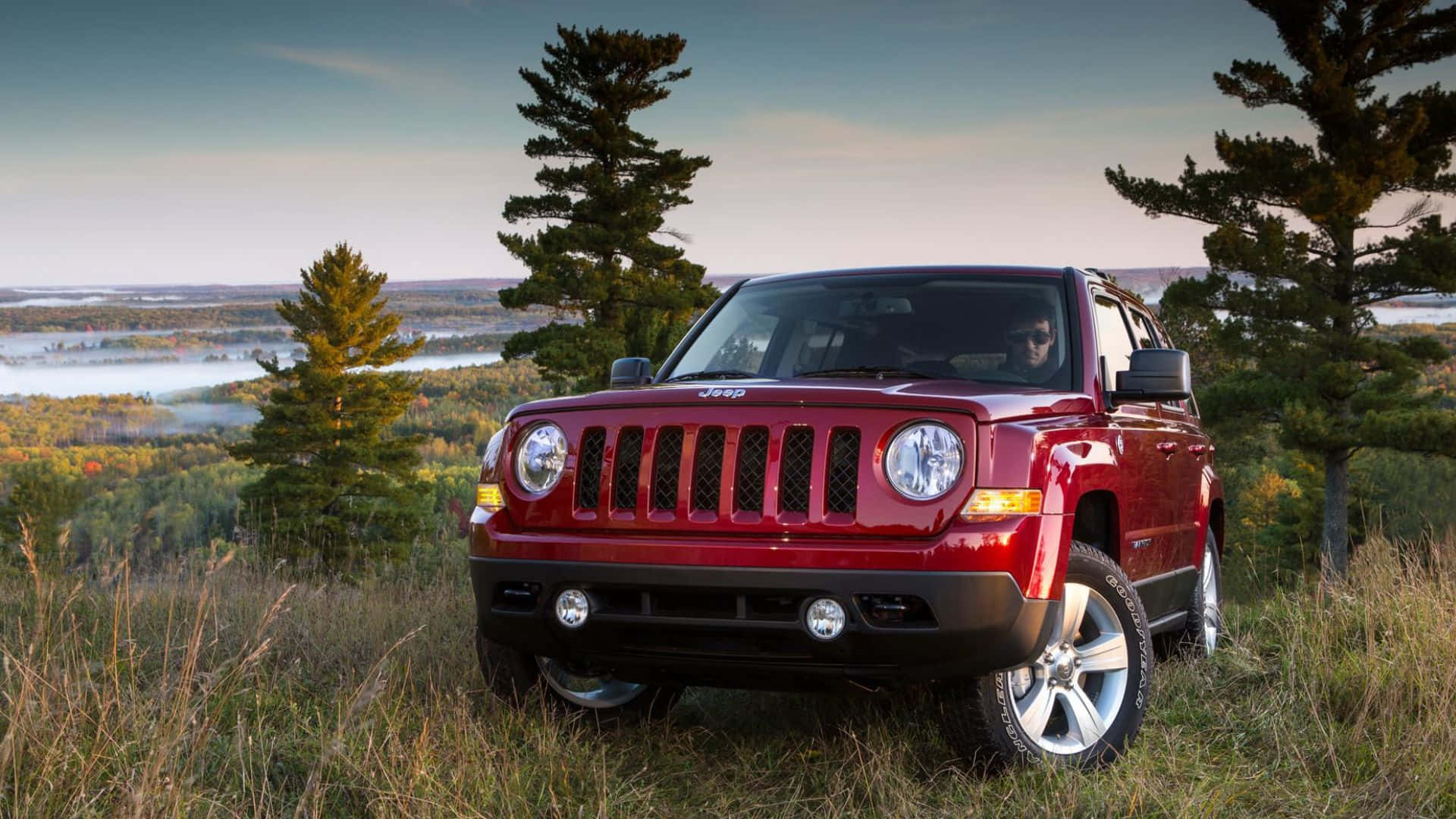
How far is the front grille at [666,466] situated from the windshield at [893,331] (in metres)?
0.84

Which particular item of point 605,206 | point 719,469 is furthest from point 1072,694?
point 605,206

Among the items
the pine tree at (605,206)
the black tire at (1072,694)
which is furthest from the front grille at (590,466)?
the pine tree at (605,206)

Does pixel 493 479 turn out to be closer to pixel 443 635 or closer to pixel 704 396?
pixel 704 396

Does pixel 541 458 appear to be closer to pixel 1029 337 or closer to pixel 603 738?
pixel 603 738

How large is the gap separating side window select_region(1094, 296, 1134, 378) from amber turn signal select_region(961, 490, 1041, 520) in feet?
5.19

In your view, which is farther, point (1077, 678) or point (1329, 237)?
point (1329, 237)

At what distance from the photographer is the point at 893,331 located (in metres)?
5.19

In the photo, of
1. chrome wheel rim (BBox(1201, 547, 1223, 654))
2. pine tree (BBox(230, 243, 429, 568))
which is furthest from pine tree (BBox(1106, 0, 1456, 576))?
pine tree (BBox(230, 243, 429, 568))

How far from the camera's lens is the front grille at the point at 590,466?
416 centimetres

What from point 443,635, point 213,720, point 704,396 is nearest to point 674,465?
point 704,396

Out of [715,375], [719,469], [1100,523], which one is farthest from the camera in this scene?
[715,375]

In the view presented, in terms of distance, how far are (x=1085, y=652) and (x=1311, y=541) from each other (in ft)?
134

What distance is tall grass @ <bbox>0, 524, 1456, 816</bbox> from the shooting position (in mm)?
3723

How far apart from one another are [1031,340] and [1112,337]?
30.4 inches
